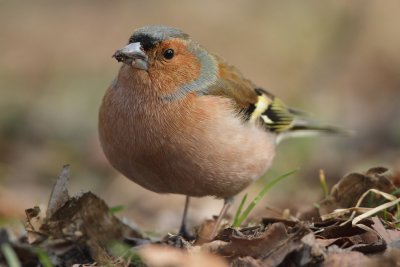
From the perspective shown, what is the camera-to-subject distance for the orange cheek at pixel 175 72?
5164 mm

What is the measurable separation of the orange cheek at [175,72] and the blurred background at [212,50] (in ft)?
5.07

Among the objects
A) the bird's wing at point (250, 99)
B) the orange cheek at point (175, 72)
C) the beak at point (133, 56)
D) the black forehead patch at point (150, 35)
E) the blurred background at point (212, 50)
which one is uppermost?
the black forehead patch at point (150, 35)

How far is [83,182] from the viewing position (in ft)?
30.7

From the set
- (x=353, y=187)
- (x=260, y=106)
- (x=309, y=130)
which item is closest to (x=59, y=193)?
(x=353, y=187)

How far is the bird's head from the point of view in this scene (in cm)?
507

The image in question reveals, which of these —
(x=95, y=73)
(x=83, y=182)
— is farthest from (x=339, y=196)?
(x=95, y=73)

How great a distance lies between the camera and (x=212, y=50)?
579 inches

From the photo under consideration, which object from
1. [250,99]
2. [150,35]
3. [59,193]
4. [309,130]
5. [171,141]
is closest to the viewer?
[59,193]

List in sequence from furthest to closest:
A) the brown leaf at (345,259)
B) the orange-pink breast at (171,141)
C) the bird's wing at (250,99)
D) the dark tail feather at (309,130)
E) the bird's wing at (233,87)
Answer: the dark tail feather at (309,130) < the bird's wing at (250,99) < the bird's wing at (233,87) < the orange-pink breast at (171,141) < the brown leaf at (345,259)

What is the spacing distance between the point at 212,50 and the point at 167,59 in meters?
9.53

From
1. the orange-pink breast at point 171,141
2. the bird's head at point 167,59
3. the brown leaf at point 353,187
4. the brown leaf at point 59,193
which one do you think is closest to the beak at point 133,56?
the bird's head at point 167,59

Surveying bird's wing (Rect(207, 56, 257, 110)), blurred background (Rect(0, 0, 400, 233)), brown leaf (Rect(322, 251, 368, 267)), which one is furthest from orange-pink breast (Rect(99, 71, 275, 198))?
brown leaf (Rect(322, 251, 368, 267))

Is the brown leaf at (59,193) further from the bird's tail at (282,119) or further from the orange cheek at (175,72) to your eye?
the bird's tail at (282,119)

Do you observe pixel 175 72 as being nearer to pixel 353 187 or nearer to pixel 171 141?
pixel 171 141
